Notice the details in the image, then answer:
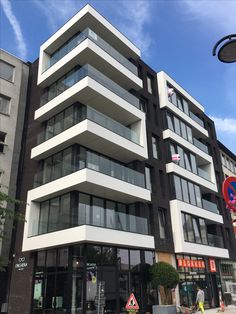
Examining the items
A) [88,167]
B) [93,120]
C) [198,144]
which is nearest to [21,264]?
[88,167]

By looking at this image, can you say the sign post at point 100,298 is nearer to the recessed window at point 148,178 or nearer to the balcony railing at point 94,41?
the recessed window at point 148,178

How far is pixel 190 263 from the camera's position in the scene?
24.7 m

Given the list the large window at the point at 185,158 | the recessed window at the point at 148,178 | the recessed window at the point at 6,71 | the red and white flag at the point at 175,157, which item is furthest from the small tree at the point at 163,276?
the recessed window at the point at 6,71

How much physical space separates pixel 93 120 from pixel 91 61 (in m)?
5.46

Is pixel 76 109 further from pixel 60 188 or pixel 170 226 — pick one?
pixel 170 226

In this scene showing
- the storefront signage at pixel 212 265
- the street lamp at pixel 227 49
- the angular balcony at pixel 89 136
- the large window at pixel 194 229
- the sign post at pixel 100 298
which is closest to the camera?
the street lamp at pixel 227 49

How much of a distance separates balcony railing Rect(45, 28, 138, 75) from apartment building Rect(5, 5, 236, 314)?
0.10 metres

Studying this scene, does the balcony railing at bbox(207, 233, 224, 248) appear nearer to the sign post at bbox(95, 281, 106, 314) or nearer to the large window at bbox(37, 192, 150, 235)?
the large window at bbox(37, 192, 150, 235)

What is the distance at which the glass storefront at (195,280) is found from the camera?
917 inches

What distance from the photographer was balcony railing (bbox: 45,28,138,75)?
74.5 feet

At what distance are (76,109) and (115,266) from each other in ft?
33.3

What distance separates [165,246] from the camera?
75.1 feet

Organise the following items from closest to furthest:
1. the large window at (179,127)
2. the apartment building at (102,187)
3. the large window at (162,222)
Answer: the apartment building at (102,187) → the large window at (162,222) → the large window at (179,127)

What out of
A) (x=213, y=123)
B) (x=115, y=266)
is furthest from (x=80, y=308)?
(x=213, y=123)
